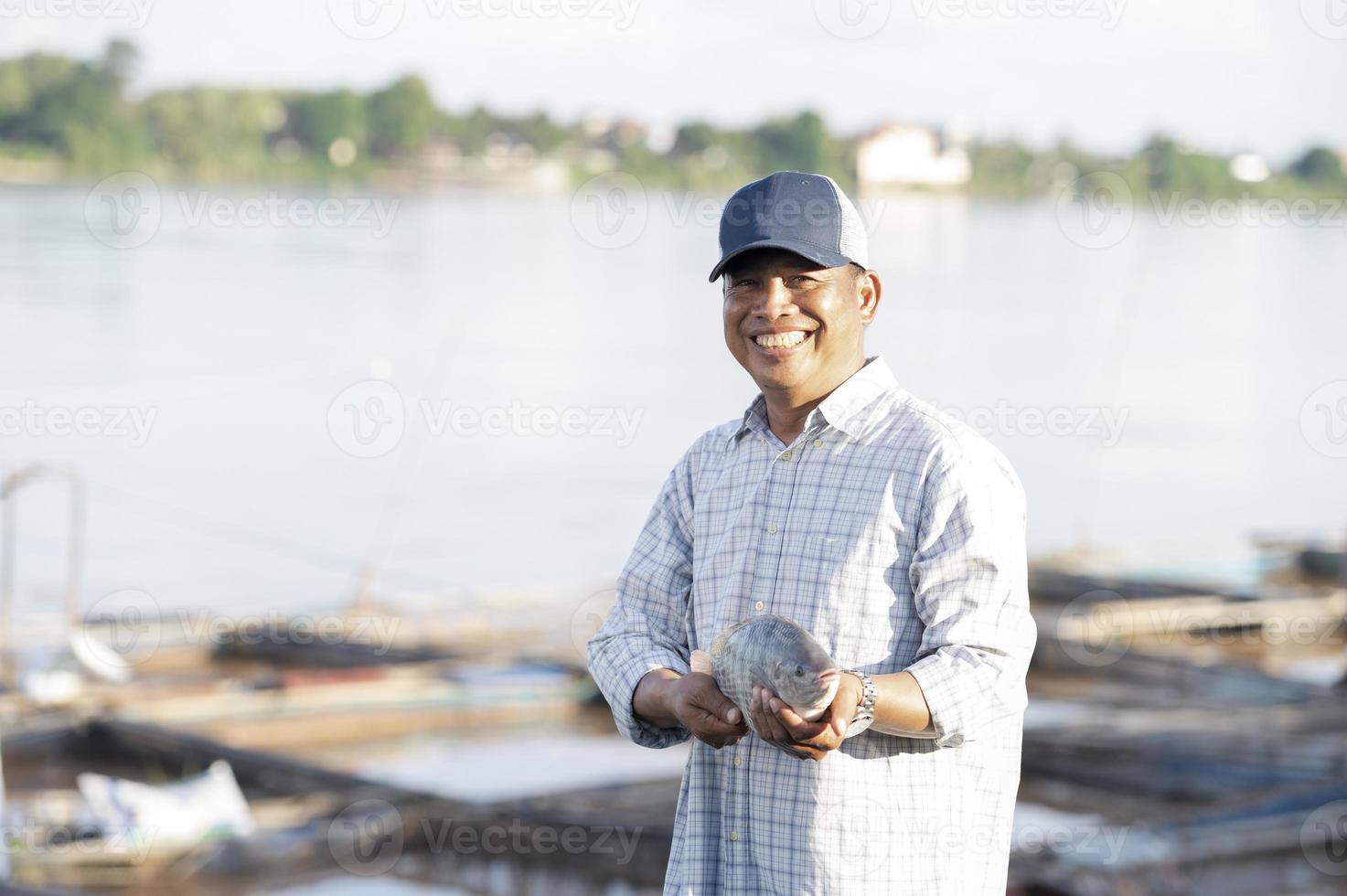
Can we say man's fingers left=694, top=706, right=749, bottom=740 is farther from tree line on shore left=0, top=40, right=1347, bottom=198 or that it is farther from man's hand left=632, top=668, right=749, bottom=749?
tree line on shore left=0, top=40, right=1347, bottom=198

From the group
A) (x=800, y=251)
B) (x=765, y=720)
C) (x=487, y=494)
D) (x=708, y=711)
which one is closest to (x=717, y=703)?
(x=708, y=711)

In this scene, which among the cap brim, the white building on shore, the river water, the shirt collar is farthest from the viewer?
the white building on shore

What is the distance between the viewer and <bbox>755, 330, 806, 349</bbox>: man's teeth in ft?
7.75

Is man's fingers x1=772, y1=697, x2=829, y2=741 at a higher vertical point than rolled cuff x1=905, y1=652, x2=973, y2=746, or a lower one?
lower

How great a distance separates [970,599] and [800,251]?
53 centimetres

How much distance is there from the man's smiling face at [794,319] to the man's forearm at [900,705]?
1.57ft

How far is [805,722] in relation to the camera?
207 centimetres

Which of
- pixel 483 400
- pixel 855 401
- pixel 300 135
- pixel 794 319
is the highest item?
pixel 300 135

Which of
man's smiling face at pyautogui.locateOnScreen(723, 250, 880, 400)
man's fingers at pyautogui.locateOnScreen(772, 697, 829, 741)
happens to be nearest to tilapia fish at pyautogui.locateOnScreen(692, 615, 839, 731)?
man's fingers at pyautogui.locateOnScreen(772, 697, 829, 741)

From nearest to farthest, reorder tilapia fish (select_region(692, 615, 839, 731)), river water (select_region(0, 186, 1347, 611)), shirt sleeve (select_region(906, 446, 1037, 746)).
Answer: tilapia fish (select_region(692, 615, 839, 731)) → shirt sleeve (select_region(906, 446, 1037, 746)) → river water (select_region(0, 186, 1347, 611))

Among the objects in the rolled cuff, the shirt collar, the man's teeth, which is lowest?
the rolled cuff

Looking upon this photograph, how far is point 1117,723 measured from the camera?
34.1 feet

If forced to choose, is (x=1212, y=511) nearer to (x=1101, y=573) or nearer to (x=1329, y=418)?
(x=1329, y=418)

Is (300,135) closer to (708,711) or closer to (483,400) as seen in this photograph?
(483,400)
